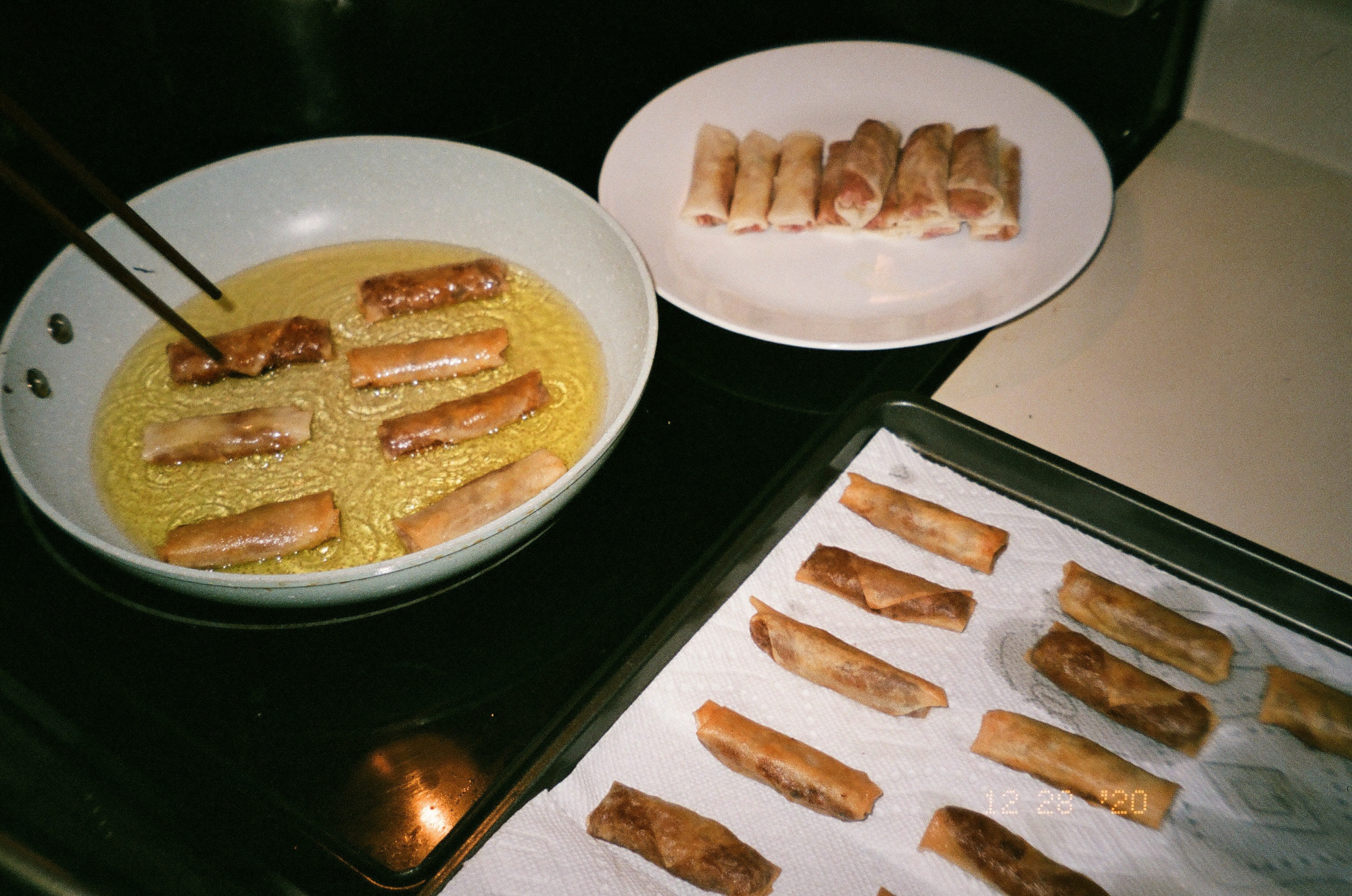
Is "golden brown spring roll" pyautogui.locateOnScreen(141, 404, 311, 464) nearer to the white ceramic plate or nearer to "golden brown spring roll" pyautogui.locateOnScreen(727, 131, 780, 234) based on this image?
the white ceramic plate

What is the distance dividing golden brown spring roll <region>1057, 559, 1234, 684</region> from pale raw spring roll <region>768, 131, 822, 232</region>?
0.95 metres

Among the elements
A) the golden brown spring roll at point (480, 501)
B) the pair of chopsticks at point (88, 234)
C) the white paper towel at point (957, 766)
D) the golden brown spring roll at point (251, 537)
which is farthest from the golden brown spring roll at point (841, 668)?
the pair of chopsticks at point (88, 234)

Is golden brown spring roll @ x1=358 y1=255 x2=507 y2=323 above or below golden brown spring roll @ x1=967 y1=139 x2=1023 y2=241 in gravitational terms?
below

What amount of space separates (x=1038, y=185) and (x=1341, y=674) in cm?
116

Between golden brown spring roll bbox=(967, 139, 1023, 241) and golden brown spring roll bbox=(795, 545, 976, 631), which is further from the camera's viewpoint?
golden brown spring roll bbox=(967, 139, 1023, 241)

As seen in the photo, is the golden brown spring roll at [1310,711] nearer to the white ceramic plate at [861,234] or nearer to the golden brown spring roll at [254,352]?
the white ceramic plate at [861,234]

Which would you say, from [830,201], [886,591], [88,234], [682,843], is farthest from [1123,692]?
[88,234]

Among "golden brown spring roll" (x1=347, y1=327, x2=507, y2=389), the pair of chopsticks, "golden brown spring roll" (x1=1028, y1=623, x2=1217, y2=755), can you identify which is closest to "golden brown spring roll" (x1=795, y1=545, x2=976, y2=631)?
"golden brown spring roll" (x1=1028, y1=623, x2=1217, y2=755)

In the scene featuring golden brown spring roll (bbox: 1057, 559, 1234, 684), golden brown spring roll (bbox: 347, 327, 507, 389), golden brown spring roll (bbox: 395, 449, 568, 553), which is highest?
golden brown spring roll (bbox: 1057, 559, 1234, 684)

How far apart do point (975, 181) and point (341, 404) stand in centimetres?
142

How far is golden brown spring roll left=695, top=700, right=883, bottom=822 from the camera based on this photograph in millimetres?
1160

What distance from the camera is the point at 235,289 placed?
188 cm

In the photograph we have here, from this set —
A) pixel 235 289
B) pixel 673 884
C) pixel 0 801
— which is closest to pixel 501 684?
pixel 673 884

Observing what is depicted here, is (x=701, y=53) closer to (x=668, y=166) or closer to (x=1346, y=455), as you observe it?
(x=668, y=166)
